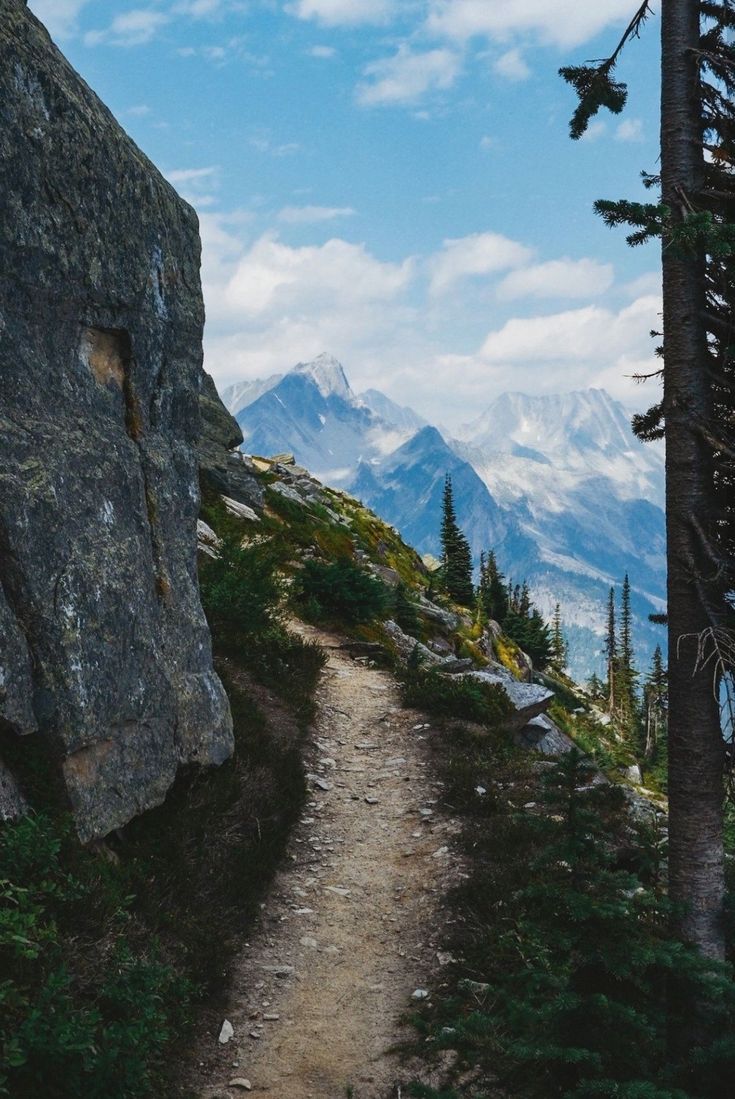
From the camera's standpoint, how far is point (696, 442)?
7.59m

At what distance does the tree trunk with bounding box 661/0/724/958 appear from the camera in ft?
24.2

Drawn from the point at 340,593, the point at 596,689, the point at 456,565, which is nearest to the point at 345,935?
the point at 340,593

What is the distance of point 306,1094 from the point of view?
6176 millimetres

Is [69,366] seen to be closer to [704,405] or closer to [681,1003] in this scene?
[704,405]

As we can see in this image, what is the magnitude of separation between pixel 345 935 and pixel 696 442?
22.4 ft

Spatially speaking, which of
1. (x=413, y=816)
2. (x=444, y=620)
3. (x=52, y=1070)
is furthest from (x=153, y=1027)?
(x=444, y=620)

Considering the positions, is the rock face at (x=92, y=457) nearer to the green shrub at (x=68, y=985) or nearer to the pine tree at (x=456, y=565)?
the green shrub at (x=68, y=985)

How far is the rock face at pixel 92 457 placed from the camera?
6.88 m

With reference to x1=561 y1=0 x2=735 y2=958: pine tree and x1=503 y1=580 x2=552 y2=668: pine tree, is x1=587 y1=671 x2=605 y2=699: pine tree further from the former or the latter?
x1=561 y1=0 x2=735 y2=958: pine tree

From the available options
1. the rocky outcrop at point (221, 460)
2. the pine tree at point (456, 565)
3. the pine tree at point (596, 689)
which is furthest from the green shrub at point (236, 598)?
the pine tree at point (596, 689)

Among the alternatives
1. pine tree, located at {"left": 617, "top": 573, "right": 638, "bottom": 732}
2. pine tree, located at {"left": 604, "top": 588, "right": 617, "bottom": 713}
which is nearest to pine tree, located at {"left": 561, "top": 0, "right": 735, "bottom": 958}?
pine tree, located at {"left": 617, "top": 573, "right": 638, "bottom": 732}

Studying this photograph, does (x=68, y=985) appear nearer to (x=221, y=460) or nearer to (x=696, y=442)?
(x=696, y=442)

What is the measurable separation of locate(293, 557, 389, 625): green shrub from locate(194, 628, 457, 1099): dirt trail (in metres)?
7.84

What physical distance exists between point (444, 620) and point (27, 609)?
25886 mm
